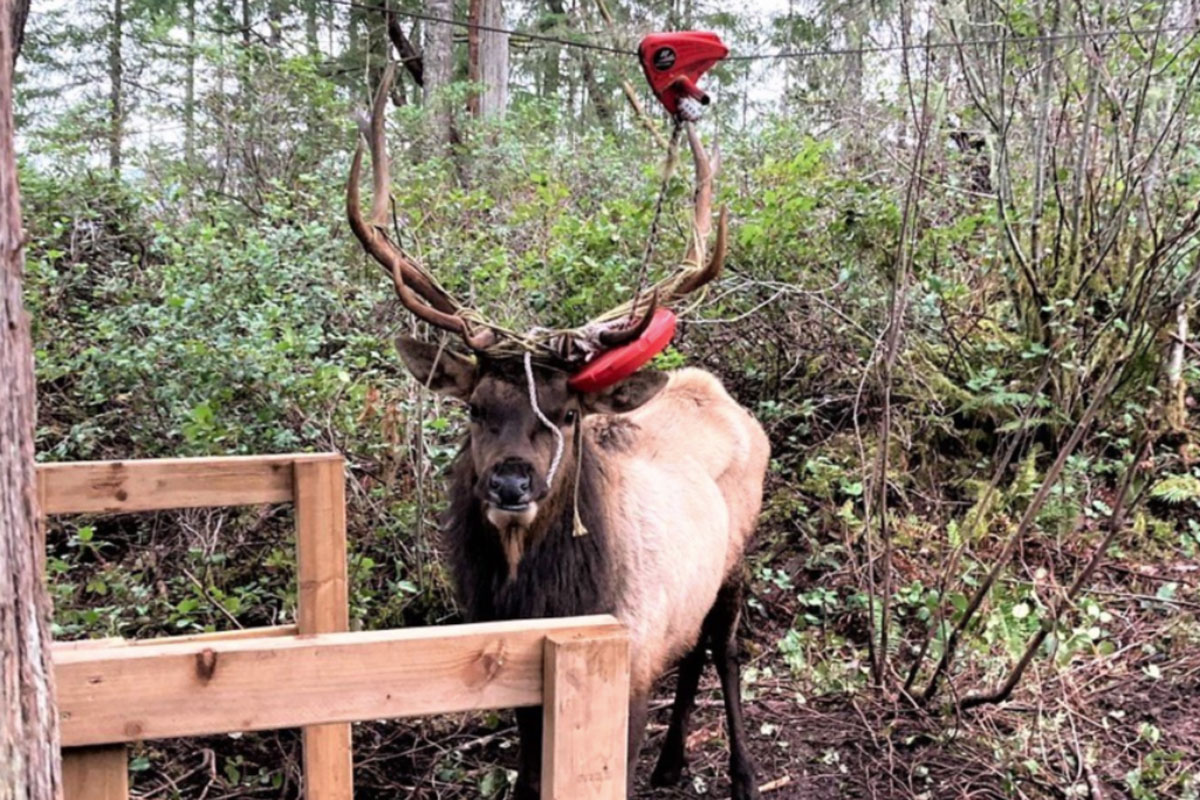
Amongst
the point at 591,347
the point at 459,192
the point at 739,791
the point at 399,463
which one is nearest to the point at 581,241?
the point at 459,192

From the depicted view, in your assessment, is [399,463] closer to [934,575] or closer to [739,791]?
[739,791]

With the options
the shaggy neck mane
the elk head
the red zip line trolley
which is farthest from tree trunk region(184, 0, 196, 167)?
the shaggy neck mane

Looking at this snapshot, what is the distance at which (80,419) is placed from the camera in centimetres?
673

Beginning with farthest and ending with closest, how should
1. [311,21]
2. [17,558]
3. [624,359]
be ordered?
1. [311,21]
2. [624,359]
3. [17,558]

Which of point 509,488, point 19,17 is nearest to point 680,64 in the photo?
point 509,488

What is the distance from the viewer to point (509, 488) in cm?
359

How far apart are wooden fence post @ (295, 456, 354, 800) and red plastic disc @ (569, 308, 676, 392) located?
99cm

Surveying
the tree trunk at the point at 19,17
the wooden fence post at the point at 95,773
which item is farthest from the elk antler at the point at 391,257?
the wooden fence post at the point at 95,773

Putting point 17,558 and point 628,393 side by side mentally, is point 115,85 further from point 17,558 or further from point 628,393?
point 17,558

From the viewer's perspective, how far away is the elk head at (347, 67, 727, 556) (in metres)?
3.71

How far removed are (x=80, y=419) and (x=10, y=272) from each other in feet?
19.0

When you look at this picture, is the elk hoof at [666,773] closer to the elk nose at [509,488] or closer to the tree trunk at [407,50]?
the elk nose at [509,488]

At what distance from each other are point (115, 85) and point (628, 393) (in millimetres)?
14953

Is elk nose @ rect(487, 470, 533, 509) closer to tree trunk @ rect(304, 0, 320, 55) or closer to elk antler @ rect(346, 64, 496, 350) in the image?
elk antler @ rect(346, 64, 496, 350)
